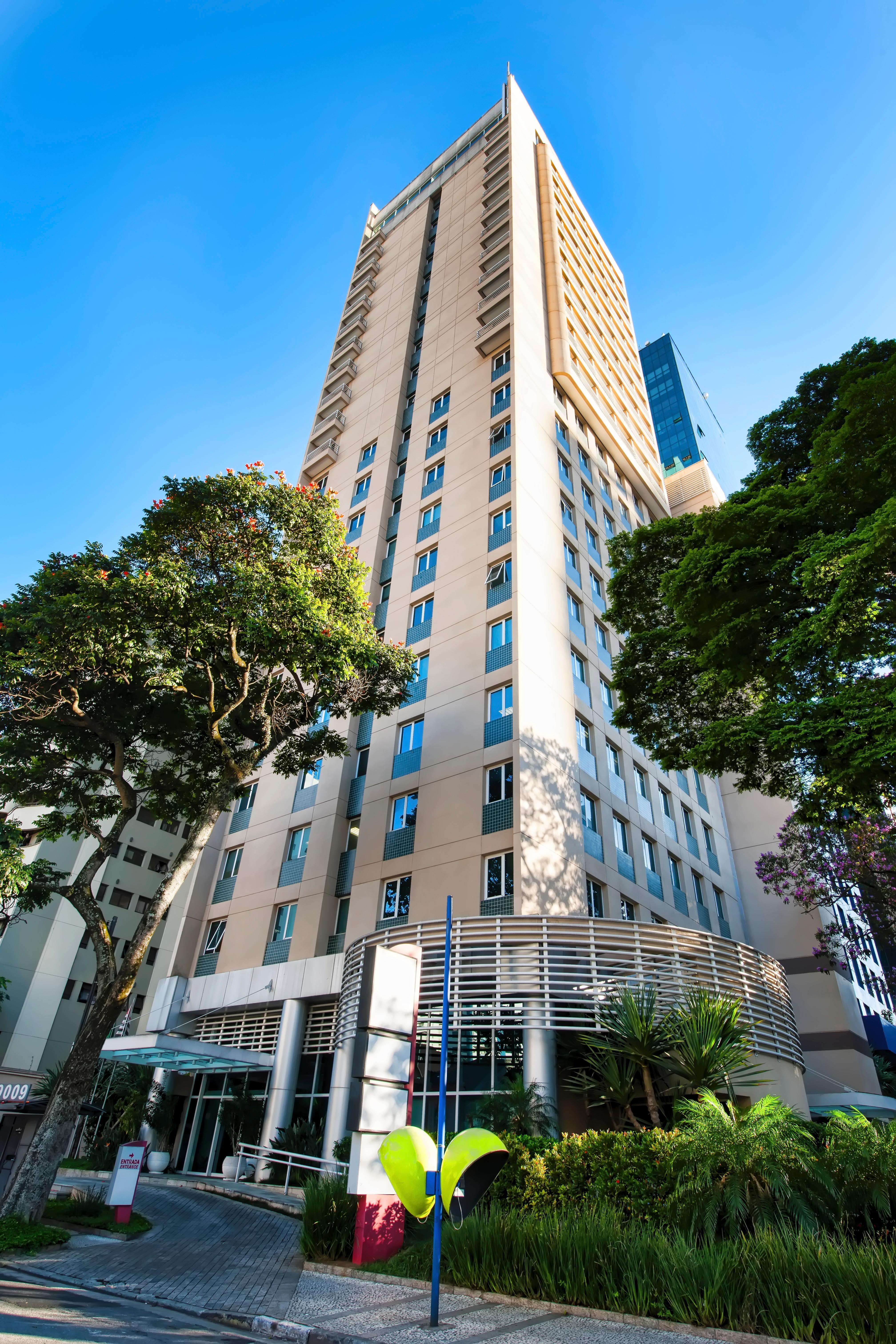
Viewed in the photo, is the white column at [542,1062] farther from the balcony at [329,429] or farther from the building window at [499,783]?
the balcony at [329,429]

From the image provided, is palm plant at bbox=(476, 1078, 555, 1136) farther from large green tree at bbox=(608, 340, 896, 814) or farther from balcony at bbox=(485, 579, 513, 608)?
balcony at bbox=(485, 579, 513, 608)

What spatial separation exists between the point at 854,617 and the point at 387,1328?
10722mm

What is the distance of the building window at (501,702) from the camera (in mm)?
21141

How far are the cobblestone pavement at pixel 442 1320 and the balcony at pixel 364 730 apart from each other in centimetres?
1750

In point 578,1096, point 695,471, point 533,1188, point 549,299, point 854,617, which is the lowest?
point 533,1188

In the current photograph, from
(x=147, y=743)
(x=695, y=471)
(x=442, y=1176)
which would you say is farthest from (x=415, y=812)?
(x=695, y=471)

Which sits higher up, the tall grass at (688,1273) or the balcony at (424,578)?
the balcony at (424,578)

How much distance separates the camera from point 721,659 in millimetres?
13570

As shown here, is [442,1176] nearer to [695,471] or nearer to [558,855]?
[558,855]

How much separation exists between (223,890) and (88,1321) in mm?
20640

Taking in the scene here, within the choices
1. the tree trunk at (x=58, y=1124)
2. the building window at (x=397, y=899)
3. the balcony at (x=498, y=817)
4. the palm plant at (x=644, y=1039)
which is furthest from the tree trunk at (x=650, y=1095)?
the tree trunk at (x=58, y=1124)

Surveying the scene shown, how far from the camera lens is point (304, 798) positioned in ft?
85.4

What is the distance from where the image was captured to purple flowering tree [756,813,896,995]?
2177 centimetres

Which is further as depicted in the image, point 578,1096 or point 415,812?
point 415,812
